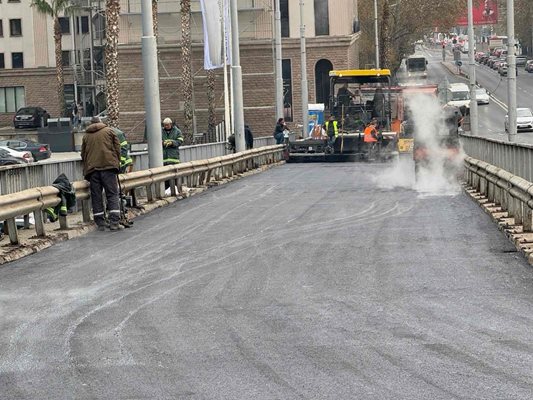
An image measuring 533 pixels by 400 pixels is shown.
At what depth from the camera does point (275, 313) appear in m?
10.9

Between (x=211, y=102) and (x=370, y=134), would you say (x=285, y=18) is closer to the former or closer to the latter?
(x=211, y=102)

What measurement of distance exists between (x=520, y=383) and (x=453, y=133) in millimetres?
22958

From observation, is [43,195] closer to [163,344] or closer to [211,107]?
[163,344]

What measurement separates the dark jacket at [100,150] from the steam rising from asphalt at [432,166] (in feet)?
26.8

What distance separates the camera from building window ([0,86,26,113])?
94500mm

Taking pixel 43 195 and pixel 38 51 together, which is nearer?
pixel 43 195

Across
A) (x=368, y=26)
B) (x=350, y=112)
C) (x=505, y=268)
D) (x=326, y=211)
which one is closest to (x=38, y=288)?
(x=505, y=268)

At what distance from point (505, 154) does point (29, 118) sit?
2664 inches

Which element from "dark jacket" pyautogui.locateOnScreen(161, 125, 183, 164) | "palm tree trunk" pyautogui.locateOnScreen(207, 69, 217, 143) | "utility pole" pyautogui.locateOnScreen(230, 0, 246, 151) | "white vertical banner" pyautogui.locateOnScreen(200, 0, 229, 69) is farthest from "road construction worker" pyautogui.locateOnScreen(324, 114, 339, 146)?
"dark jacket" pyautogui.locateOnScreen(161, 125, 183, 164)

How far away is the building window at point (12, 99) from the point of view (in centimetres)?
9450

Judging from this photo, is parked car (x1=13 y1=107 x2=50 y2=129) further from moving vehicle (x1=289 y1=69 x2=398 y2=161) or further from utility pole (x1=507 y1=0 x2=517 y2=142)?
utility pole (x1=507 y1=0 x2=517 y2=142)

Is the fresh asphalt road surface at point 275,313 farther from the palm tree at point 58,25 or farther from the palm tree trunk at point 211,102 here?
the palm tree at point 58,25

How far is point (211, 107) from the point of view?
6222 cm

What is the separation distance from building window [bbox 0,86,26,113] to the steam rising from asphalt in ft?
212
